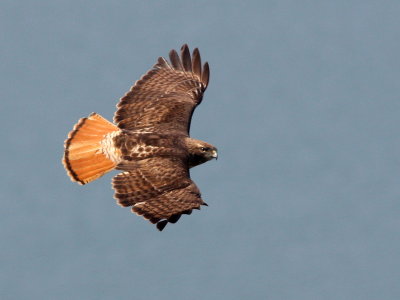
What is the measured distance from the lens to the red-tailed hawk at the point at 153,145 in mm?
18938

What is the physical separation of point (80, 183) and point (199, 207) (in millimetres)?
2652

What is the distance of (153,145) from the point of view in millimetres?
20141

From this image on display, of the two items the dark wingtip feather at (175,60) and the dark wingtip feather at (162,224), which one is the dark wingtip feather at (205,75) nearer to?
the dark wingtip feather at (175,60)

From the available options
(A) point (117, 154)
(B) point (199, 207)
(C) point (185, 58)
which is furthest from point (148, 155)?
(C) point (185, 58)

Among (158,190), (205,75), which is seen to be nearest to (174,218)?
(158,190)

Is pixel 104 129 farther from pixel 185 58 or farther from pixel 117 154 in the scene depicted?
pixel 185 58

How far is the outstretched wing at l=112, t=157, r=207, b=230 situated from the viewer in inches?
730

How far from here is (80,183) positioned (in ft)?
66.3

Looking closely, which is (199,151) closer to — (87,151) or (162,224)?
(87,151)

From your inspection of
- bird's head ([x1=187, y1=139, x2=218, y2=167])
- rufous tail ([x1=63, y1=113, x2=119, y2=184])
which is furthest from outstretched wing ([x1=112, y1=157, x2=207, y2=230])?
rufous tail ([x1=63, y1=113, x2=119, y2=184])

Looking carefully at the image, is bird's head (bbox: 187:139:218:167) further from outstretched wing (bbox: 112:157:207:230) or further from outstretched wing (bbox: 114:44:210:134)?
outstretched wing (bbox: 114:44:210:134)

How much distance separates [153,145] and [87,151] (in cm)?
120

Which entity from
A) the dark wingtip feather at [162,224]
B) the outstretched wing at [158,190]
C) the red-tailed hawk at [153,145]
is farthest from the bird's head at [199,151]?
the dark wingtip feather at [162,224]

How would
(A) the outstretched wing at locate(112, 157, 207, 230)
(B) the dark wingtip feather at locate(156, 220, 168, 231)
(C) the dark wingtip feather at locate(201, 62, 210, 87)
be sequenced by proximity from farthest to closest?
(C) the dark wingtip feather at locate(201, 62, 210, 87) → (A) the outstretched wing at locate(112, 157, 207, 230) → (B) the dark wingtip feather at locate(156, 220, 168, 231)
